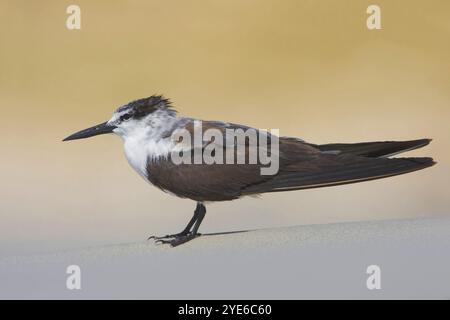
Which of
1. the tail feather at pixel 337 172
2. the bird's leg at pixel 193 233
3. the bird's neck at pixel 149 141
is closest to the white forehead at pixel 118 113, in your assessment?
the bird's neck at pixel 149 141

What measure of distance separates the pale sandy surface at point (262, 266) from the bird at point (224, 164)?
0.29 meters

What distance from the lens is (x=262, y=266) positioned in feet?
11.7

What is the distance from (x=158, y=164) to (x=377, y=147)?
1305mm

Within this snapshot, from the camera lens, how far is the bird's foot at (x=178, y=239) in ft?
13.5

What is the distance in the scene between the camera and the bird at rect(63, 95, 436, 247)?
393 centimetres

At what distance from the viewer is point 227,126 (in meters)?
4.18

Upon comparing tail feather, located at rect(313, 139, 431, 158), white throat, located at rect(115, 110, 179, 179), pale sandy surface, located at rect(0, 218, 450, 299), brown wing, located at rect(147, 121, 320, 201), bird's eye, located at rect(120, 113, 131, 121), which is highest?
bird's eye, located at rect(120, 113, 131, 121)

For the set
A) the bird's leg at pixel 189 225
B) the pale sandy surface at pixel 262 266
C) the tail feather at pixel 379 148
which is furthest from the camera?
the bird's leg at pixel 189 225

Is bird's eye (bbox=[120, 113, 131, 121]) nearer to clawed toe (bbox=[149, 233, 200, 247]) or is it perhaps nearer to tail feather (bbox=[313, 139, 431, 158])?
clawed toe (bbox=[149, 233, 200, 247])

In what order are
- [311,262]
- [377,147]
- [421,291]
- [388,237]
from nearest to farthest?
[421,291], [311,262], [388,237], [377,147]

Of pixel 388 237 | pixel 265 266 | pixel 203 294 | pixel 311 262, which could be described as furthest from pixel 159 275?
pixel 388 237

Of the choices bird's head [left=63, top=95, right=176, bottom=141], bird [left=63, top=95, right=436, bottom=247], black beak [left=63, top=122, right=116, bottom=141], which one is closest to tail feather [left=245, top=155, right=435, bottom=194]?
bird [left=63, top=95, right=436, bottom=247]

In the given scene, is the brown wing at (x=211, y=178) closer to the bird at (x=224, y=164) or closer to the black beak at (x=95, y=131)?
the bird at (x=224, y=164)

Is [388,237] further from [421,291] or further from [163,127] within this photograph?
[163,127]
